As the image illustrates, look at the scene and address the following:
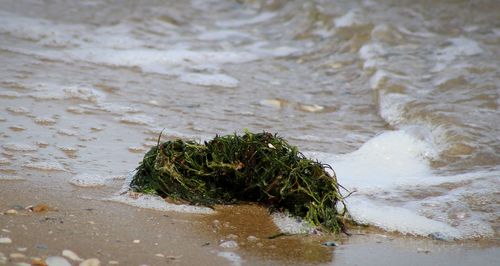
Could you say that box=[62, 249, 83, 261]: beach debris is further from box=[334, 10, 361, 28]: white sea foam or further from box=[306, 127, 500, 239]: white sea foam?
box=[334, 10, 361, 28]: white sea foam

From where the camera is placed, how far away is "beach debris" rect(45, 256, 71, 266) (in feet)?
7.57

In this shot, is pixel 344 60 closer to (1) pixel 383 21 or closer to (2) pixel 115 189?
(1) pixel 383 21

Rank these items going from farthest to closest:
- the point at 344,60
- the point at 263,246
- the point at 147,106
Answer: the point at 344,60 → the point at 147,106 → the point at 263,246

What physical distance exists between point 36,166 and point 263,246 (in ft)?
4.43

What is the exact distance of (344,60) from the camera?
7254 mm

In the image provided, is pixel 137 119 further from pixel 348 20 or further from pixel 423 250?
pixel 348 20

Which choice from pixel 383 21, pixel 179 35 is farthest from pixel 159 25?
pixel 383 21

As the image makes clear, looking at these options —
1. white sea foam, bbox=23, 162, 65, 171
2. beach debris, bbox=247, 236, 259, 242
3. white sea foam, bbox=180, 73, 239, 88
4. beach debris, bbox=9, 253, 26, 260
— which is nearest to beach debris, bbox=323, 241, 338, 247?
beach debris, bbox=247, 236, 259, 242

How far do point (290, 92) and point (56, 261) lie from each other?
3.91 metres

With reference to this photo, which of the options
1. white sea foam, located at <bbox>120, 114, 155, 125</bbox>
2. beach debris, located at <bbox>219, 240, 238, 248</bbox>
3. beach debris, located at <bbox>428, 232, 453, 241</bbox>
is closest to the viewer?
beach debris, located at <bbox>219, 240, 238, 248</bbox>

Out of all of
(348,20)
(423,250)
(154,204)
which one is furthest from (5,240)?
(348,20)

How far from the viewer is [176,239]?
2.70 metres

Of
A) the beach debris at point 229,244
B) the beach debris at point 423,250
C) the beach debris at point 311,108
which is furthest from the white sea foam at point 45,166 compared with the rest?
the beach debris at point 311,108

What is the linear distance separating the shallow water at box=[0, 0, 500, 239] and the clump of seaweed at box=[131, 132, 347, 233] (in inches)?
9.5
